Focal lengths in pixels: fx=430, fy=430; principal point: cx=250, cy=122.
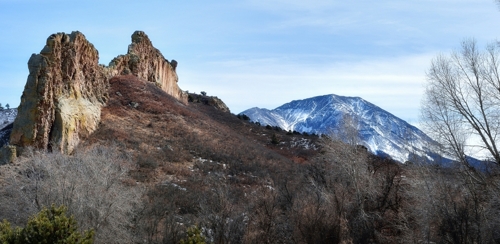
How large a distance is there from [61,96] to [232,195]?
11368mm

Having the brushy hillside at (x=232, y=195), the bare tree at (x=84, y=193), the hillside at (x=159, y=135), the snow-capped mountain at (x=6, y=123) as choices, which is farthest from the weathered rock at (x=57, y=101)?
the bare tree at (x=84, y=193)

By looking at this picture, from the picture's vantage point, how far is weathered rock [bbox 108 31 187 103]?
44.9 meters

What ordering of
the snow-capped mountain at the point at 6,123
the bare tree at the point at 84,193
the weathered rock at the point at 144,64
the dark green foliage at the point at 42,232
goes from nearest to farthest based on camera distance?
the dark green foliage at the point at 42,232 < the bare tree at the point at 84,193 < the snow-capped mountain at the point at 6,123 < the weathered rock at the point at 144,64

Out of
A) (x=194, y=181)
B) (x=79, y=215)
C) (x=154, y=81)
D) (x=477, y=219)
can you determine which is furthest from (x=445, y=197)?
(x=154, y=81)

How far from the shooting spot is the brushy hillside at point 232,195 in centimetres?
1694

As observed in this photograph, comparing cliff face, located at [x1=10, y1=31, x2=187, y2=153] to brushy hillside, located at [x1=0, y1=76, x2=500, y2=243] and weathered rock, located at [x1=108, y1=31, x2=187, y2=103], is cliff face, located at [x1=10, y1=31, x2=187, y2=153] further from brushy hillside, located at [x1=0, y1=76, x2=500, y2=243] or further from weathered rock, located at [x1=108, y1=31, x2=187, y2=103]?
weathered rock, located at [x1=108, y1=31, x2=187, y2=103]

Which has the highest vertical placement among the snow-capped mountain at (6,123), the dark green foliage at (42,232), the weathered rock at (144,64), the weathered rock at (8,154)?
the weathered rock at (144,64)

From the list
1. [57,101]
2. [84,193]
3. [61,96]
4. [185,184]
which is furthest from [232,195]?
[61,96]

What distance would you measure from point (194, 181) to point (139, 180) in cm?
328

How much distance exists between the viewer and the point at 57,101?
2419cm

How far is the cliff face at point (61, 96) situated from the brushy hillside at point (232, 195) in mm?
1172

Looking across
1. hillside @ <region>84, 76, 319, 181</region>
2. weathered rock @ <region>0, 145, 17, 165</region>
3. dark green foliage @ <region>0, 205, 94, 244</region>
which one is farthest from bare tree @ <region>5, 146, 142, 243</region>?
hillside @ <region>84, 76, 319, 181</region>

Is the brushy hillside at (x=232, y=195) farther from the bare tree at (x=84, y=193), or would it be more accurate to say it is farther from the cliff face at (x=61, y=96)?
the cliff face at (x=61, y=96)

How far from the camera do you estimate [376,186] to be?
24.6 meters
